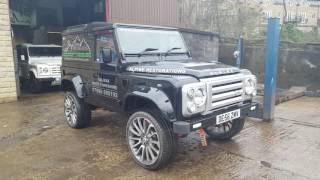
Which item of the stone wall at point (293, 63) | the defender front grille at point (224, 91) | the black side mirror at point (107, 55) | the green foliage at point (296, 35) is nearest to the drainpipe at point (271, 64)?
the defender front grille at point (224, 91)

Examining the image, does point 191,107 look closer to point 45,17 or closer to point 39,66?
point 39,66

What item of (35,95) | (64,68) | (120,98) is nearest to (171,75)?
(120,98)

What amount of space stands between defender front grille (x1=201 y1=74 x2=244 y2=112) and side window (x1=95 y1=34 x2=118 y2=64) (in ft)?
5.27

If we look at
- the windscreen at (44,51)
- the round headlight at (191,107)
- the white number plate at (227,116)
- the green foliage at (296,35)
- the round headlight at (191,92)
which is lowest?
the white number plate at (227,116)

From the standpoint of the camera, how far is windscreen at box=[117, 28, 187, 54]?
16.1 feet

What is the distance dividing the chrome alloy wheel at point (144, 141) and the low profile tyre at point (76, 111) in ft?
6.17

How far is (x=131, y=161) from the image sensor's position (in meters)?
4.60

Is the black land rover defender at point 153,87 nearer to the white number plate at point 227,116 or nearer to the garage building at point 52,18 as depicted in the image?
the white number plate at point 227,116

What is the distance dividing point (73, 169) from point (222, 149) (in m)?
2.30

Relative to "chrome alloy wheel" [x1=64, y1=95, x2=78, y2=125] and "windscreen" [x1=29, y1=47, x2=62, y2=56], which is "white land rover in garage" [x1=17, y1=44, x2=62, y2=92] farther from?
"chrome alloy wheel" [x1=64, y1=95, x2=78, y2=125]

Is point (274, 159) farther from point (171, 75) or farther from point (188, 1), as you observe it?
point (188, 1)

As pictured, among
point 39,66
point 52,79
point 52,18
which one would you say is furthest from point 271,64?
point 52,18

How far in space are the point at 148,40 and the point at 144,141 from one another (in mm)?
1715

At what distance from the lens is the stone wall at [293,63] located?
34.9 feet
